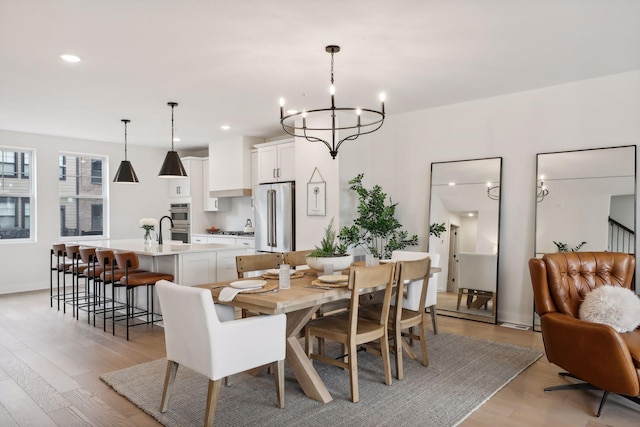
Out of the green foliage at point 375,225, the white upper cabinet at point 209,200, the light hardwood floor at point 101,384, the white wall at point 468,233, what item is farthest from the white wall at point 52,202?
the white wall at point 468,233

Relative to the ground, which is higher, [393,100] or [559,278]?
[393,100]

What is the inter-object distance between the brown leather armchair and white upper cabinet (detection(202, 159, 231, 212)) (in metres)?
5.77

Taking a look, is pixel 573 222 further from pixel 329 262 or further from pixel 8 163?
pixel 8 163

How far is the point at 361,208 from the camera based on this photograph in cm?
526

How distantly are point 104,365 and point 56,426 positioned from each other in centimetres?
101

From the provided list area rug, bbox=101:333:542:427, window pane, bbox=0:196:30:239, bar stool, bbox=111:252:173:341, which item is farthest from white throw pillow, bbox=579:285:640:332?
window pane, bbox=0:196:30:239

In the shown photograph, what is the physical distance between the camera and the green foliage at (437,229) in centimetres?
511

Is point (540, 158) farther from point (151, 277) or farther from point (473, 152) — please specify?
point (151, 277)

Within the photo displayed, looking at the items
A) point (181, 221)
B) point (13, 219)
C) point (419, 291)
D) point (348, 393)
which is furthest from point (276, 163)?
point (13, 219)

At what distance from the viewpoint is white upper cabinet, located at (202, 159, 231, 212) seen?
7.82 meters

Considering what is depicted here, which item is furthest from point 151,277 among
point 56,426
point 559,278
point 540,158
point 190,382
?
point 540,158

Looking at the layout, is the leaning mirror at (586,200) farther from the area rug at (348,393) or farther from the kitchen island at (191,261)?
the kitchen island at (191,261)

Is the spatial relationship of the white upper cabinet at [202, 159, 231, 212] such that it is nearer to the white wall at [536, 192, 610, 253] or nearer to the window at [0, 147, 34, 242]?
the window at [0, 147, 34, 242]

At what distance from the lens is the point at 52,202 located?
7062 mm
